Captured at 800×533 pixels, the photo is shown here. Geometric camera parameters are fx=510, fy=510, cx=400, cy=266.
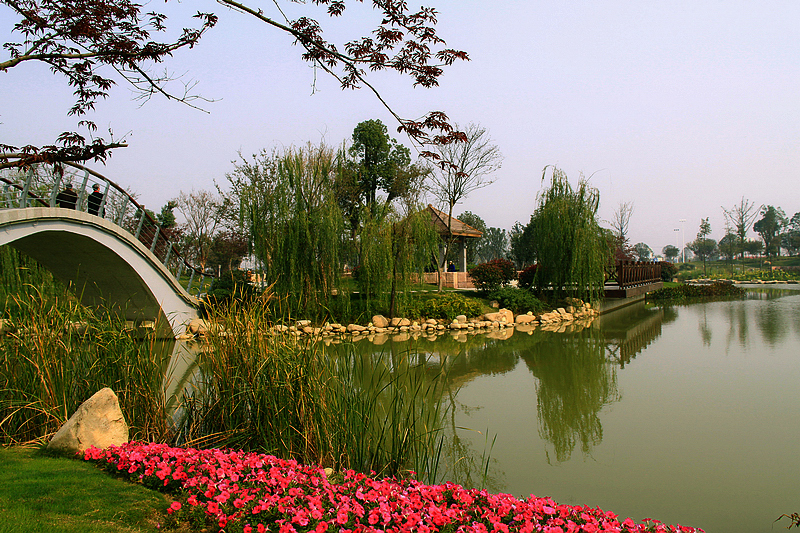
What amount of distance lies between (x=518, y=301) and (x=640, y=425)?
9.53 metres

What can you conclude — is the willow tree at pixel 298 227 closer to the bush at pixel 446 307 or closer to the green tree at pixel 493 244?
the bush at pixel 446 307

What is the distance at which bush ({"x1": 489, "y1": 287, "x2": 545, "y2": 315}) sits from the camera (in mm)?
14391

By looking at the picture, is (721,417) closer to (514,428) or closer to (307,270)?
(514,428)

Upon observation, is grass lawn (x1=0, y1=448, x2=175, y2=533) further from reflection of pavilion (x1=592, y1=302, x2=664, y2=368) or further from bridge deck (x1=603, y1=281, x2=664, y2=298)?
bridge deck (x1=603, y1=281, x2=664, y2=298)

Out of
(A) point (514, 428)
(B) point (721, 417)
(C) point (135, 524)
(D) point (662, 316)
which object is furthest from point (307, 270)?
(D) point (662, 316)

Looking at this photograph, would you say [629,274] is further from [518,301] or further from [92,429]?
[92,429]

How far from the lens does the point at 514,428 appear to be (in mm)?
4926

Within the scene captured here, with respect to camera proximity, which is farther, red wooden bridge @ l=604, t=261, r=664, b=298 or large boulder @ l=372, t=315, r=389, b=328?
red wooden bridge @ l=604, t=261, r=664, b=298

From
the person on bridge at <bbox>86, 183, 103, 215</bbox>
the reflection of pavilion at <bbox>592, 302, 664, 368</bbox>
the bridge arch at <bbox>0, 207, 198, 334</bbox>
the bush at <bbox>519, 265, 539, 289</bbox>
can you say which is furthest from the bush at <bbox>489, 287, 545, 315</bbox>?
the person on bridge at <bbox>86, 183, 103, 215</bbox>

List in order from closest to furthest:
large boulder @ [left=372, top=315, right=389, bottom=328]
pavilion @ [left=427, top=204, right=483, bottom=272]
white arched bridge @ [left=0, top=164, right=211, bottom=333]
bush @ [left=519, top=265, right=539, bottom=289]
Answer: white arched bridge @ [left=0, top=164, right=211, bottom=333]
large boulder @ [left=372, top=315, right=389, bottom=328]
bush @ [left=519, top=265, right=539, bottom=289]
pavilion @ [left=427, top=204, right=483, bottom=272]

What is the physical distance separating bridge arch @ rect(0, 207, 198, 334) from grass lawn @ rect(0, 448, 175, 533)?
171 inches

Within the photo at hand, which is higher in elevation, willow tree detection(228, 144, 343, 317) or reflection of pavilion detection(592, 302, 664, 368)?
willow tree detection(228, 144, 343, 317)

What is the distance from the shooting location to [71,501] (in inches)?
99.3

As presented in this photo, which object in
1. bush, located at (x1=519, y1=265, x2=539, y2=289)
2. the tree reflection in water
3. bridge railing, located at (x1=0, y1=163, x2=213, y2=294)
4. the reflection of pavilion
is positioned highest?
bridge railing, located at (x1=0, y1=163, x2=213, y2=294)
